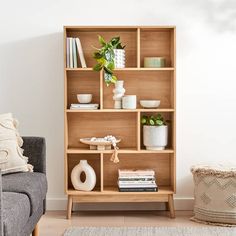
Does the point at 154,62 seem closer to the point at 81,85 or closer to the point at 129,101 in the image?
the point at 129,101

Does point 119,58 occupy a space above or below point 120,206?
above

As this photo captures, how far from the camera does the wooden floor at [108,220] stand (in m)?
4.64

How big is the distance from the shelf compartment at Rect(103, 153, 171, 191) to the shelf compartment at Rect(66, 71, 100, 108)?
1.85 ft

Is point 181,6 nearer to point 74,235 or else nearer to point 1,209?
point 74,235

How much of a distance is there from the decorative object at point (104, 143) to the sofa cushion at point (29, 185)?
85cm

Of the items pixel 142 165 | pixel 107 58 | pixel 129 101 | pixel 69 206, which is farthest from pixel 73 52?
pixel 69 206

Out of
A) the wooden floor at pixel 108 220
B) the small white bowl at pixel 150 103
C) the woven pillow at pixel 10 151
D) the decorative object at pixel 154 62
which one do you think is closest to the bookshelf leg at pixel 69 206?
the wooden floor at pixel 108 220

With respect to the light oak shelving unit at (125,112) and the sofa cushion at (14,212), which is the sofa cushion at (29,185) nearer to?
the sofa cushion at (14,212)

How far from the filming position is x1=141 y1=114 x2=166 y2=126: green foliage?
493 centimetres

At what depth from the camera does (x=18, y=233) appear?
3.23 m

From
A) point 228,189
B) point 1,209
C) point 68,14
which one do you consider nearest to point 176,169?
point 228,189

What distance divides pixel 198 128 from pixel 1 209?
2.68 metres

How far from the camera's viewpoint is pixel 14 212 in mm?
3139

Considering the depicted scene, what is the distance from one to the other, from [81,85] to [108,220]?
3.88 feet
